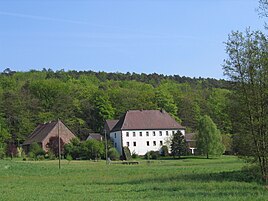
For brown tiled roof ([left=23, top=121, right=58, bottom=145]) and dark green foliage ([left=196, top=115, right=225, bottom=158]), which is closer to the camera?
dark green foliage ([left=196, top=115, right=225, bottom=158])

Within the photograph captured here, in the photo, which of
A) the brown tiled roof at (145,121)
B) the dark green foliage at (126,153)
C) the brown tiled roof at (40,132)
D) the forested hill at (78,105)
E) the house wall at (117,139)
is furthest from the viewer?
the forested hill at (78,105)

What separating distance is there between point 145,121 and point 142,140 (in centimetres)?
477

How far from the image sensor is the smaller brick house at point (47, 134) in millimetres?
98431

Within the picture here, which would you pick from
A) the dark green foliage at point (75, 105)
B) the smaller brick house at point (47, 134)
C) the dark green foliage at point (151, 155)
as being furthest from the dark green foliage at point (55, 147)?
the dark green foliage at point (151, 155)

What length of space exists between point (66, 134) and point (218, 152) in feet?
106

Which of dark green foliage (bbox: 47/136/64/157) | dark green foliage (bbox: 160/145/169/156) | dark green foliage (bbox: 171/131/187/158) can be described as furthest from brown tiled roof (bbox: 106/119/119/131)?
dark green foliage (bbox: 171/131/187/158)

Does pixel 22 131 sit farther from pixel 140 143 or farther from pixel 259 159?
pixel 259 159

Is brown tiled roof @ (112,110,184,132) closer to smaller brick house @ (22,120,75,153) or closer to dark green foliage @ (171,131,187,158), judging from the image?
smaller brick house @ (22,120,75,153)

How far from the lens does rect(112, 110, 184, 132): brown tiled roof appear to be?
10619 cm

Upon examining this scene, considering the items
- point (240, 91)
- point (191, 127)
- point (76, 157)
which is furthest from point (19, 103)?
point (240, 91)

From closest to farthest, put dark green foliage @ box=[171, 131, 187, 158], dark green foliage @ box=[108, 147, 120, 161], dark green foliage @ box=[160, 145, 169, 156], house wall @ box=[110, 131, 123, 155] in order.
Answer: dark green foliage @ box=[108, 147, 120, 161], dark green foliage @ box=[171, 131, 187, 158], dark green foliage @ box=[160, 145, 169, 156], house wall @ box=[110, 131, 123, 155]

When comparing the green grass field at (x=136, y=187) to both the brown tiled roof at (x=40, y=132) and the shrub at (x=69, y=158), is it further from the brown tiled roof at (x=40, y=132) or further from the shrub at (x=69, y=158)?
the brown tiled roof at (x=40, y=132)

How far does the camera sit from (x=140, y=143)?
10544cm

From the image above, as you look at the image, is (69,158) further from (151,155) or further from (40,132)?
(151,155)
